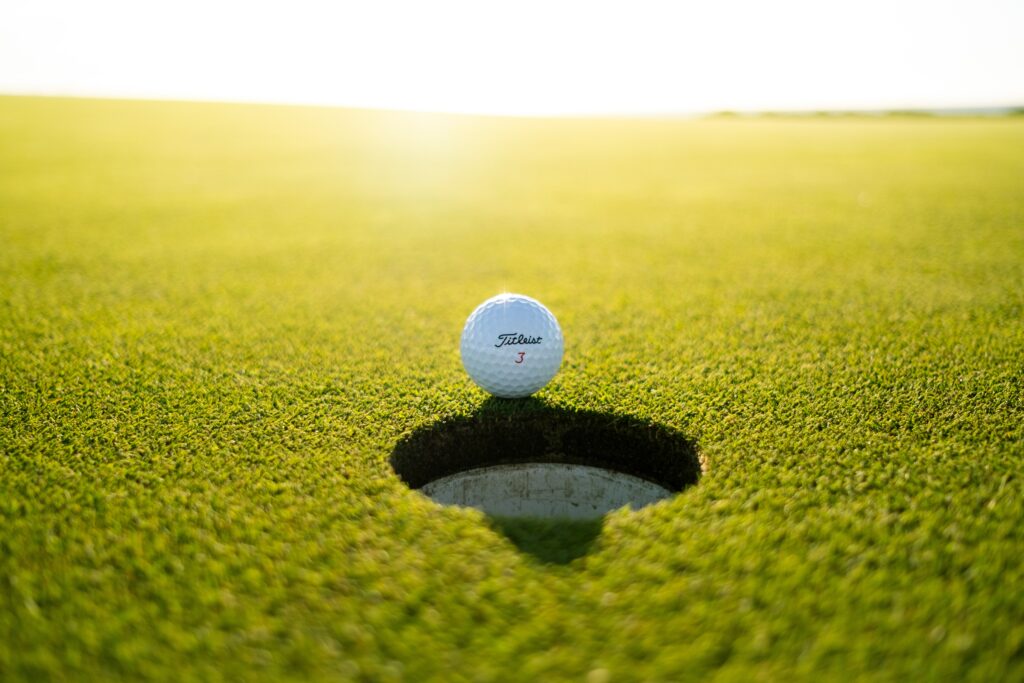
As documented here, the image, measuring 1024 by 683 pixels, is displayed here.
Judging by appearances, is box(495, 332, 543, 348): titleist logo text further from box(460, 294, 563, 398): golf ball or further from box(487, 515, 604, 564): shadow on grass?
box(487, 515, 604, 564): shadow on grass

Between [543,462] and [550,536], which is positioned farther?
[543,462]

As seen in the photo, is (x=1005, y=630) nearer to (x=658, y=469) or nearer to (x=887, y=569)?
(x=887, y=569)

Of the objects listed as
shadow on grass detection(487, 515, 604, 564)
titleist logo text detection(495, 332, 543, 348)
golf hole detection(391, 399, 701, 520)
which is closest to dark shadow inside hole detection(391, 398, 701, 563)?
golf hole detection(391, 399, 701, 520)

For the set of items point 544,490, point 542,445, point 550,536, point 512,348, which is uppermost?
point 512,348

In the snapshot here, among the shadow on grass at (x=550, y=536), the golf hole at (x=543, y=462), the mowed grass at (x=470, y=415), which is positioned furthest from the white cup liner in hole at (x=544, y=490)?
the shadow on grass at (x=550, y=536)

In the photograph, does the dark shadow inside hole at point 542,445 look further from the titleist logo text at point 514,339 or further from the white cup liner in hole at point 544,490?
the titleist logo text at point 514,339

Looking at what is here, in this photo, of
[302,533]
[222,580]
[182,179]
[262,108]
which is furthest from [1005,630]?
[262,108]

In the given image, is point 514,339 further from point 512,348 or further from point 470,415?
point 470,415

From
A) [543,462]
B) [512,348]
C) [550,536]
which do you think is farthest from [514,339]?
[550,536]

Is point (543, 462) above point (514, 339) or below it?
below
